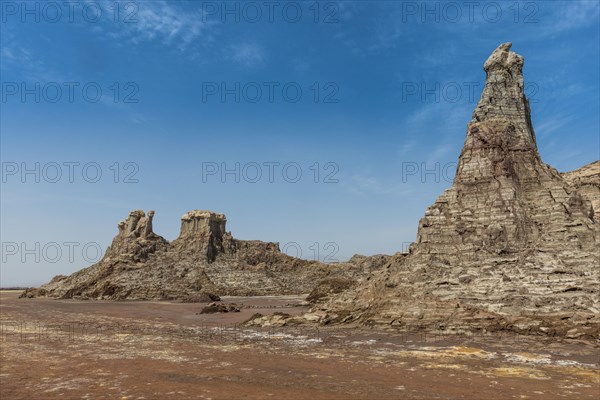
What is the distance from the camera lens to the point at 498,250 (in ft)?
94.2

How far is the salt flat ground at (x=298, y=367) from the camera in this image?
42.4 feet

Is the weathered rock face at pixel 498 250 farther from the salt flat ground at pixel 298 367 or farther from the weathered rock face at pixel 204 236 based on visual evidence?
the weathered rock face at pixel 204 236

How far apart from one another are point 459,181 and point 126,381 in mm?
27410

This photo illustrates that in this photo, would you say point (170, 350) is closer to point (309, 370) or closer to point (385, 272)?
point (309, 370)

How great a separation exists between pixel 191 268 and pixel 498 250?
69735mm

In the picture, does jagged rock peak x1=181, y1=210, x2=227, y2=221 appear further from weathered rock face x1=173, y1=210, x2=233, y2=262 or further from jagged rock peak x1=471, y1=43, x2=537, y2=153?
jagged rock peak x1=471, y1=43, x2=537, y2=153

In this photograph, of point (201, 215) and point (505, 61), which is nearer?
point (505, 61)

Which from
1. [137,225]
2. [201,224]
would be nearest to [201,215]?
[201,224]

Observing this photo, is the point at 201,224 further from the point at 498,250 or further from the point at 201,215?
the point at 498,250

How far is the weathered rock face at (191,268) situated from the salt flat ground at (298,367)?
166ft

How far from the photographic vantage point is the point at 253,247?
109 m

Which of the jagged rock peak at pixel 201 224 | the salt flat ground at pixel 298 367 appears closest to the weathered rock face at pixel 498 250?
the salt flat ground at pixel 298 367

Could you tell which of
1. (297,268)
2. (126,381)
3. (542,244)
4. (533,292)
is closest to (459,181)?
(542,244)

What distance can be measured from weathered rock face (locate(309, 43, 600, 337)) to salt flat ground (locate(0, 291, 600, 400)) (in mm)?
2827
